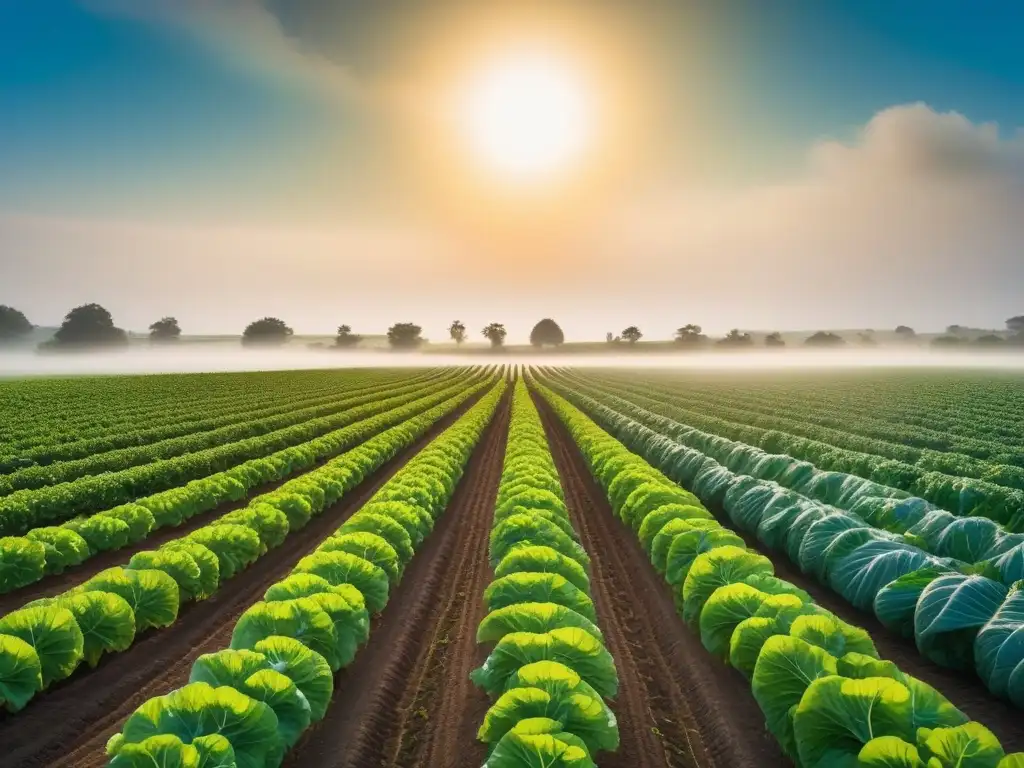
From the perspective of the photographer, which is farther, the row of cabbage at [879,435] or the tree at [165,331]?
the tree at [165,331]

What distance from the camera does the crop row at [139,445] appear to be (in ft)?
59.6

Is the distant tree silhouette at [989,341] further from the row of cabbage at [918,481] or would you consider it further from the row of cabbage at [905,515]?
the row of cabbage at [905,515]

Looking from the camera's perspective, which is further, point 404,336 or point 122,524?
point 404,336

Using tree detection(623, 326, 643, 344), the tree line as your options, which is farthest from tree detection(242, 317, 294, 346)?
tree detection(623, 326, 643, 344)

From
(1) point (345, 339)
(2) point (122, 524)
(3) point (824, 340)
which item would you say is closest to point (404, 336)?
(1) point (345, 339)

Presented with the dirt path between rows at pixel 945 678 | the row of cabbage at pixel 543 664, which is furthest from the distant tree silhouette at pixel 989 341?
the row of cabbage at pixel 543 664

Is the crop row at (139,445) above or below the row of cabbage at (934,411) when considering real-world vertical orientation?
above

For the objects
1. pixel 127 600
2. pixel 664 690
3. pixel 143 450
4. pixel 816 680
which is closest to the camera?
pixel 816 680

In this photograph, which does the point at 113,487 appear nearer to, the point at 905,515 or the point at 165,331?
the point at 905,515

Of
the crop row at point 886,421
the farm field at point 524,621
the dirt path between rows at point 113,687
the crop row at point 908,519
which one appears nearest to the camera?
the farm field at point 524,621

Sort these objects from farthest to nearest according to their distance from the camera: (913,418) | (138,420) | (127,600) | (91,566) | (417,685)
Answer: (138,420) → (913,418) → (91,566) → (127,600) → (417,685)

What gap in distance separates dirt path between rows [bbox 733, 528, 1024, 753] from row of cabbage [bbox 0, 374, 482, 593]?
13015 mm

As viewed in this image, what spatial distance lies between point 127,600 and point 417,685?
4.17m

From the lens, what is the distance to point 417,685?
7.68 meters
